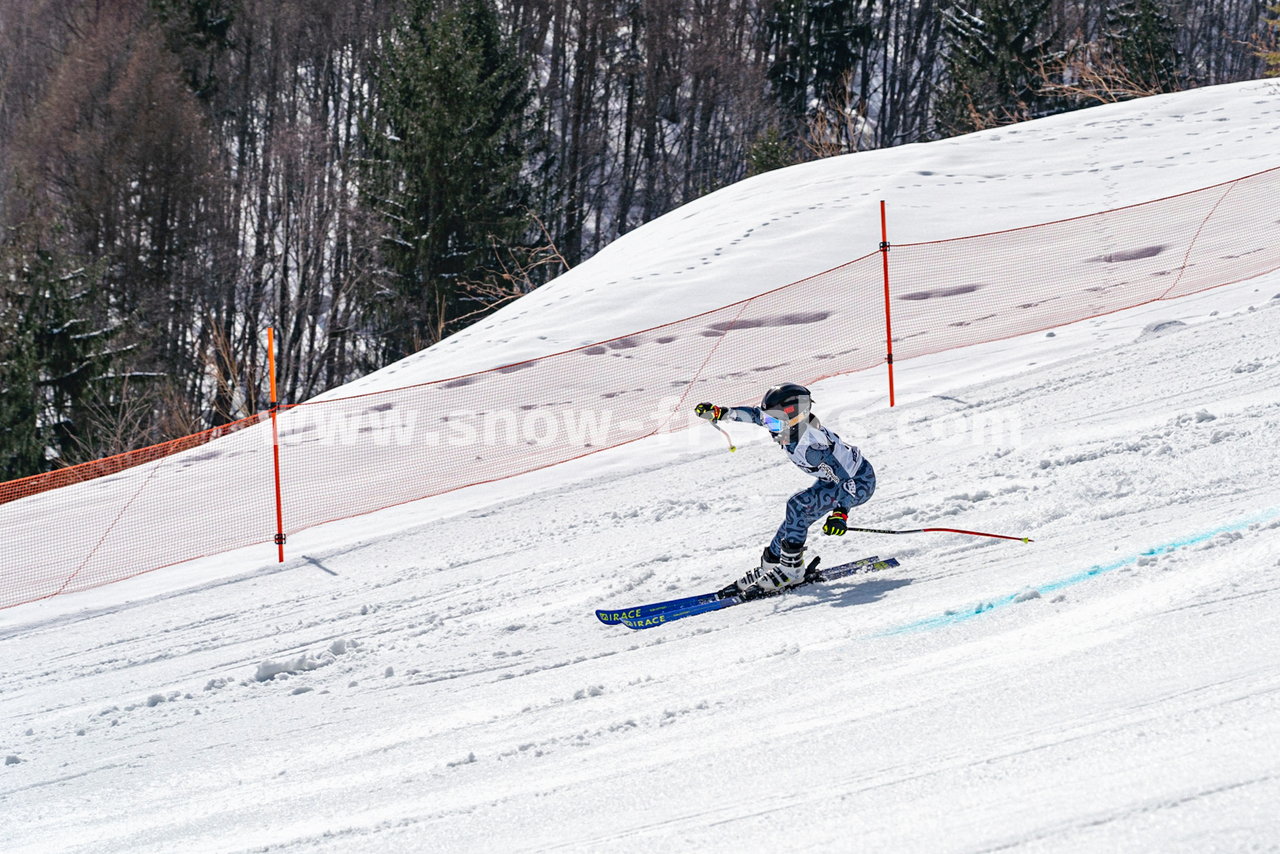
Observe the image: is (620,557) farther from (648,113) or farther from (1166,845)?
(648,113)

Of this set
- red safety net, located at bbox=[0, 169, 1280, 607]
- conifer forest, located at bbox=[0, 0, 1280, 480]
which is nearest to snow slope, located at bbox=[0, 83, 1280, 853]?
red safety net, located at bbox=[0, 169, 1280, 607]

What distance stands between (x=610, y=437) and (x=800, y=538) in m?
5.22

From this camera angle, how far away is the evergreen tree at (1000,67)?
119ft

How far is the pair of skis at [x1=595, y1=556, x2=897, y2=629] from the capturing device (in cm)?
682

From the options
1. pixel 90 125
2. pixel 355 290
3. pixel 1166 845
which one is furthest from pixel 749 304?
pixel 90 125

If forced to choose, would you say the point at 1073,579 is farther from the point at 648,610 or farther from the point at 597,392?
the point at 597,392

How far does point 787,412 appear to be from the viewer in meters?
6.58

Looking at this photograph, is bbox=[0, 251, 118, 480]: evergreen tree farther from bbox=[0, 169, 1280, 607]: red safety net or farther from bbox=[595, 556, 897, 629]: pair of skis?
bbox=[595, 556, 897, 629]: pair of skis

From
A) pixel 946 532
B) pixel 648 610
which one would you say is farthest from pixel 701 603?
pixel 946 532

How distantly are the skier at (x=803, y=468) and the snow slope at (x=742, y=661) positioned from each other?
0.68 ft

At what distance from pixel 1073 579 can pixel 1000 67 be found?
34054mm

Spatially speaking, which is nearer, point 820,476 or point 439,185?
point 820,476

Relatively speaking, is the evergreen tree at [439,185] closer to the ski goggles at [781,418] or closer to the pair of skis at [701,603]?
the pair of skis at [701,603]

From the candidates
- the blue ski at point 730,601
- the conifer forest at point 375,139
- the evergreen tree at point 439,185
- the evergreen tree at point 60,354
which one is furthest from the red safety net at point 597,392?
the evergreen tree at point 439,185
